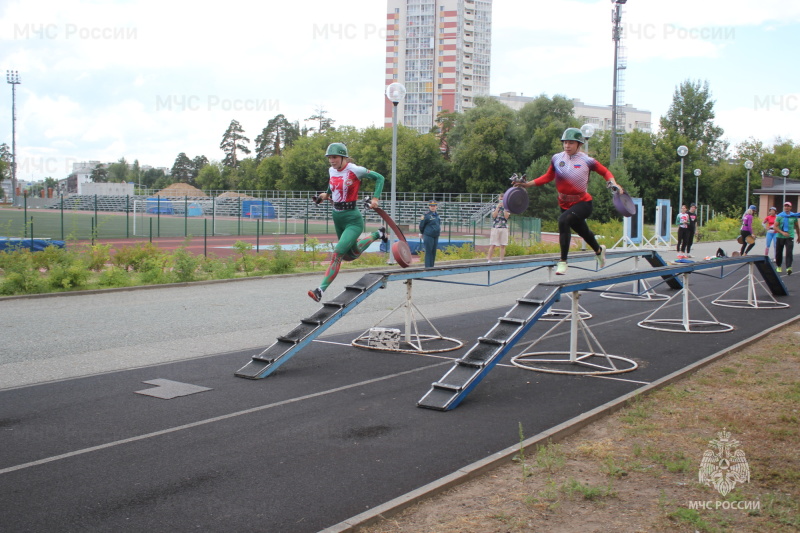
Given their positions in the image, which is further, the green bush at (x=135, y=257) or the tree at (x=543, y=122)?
the tree at (x=543, y=122)

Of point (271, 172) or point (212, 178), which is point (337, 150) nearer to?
point (271, 172)

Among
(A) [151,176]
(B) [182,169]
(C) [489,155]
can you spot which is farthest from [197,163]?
(C) [489,155]

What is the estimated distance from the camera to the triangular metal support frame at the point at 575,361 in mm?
9594

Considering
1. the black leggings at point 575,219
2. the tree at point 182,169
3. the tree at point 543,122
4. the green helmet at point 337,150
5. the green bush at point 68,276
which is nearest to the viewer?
the black leggings at point 575,219

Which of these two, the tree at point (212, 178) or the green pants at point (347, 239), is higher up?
the tree at point (212, 178)

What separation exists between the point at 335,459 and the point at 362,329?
6937mm

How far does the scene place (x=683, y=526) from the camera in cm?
466

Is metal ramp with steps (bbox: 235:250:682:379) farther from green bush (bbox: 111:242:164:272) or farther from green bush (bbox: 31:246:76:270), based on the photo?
green bush (bbox: 111:242:164:272)

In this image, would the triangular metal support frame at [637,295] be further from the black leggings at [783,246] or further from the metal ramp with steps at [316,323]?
the metal ramp with steps at [316,323]

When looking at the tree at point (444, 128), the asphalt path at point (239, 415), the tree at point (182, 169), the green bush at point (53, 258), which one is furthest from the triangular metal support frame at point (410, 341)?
the tree at point (182, 169)

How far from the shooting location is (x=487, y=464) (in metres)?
5.74

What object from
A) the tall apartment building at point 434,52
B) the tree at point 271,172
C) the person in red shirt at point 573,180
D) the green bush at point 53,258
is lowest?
the green bush at point 53,258

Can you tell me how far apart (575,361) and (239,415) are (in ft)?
16.0

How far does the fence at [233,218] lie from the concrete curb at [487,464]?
A: 27.4 metres
